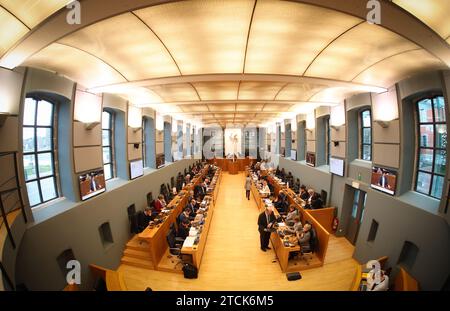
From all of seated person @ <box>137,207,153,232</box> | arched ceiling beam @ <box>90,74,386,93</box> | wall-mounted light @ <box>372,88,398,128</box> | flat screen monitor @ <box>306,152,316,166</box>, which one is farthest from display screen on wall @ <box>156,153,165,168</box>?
wall-mounted light @ <box>372,88,398,128</box>

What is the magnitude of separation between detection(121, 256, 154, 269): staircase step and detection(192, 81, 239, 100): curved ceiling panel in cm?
592

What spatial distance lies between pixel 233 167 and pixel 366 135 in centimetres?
1672

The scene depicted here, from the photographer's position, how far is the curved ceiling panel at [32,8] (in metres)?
2.11

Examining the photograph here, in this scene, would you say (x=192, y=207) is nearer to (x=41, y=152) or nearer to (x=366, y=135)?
(x=41, y=152)

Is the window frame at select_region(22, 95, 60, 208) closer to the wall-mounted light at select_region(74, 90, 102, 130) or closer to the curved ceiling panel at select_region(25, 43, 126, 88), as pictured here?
the wall-mounted light at select_region(74, 90, 102, 130)

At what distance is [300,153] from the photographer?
12.8 meters

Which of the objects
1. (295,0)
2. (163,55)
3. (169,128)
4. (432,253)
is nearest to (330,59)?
(295,0)

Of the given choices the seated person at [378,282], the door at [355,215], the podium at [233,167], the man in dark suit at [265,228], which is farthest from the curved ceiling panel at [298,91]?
the podium at [233,167]

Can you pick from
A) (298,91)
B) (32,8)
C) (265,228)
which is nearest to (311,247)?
(265,228)

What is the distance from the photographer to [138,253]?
6.29 m

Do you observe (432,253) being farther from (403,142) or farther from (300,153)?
(300,153)

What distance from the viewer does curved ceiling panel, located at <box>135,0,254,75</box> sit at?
95.7 inches

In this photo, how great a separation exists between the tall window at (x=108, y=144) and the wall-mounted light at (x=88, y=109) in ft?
4.91

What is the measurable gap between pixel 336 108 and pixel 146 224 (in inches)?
367
